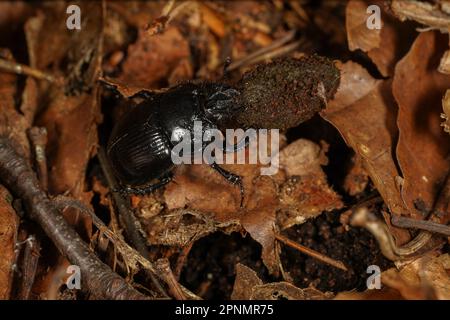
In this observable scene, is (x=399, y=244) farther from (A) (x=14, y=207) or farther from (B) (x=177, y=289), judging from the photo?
(A) (x=14, y=207)

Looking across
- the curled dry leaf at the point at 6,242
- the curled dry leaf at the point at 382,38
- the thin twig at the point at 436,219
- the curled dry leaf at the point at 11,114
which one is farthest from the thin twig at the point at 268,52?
the curled dry leaf at the point at 6,242

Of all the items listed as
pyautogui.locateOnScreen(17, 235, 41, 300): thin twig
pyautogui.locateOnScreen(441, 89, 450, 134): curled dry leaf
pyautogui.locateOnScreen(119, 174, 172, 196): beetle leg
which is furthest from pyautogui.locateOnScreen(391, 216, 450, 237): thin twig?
pyautogui.locateOnScreen(17, 235, 41, 300): thin twig

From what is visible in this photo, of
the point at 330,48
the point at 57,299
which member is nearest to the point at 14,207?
the point at 57,299

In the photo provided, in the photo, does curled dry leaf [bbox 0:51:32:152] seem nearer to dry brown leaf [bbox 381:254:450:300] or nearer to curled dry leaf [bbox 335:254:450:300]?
curled dry leaf [bbox 335:254:450:300]

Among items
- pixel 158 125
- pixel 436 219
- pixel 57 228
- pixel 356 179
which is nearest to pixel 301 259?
pixel 356 179

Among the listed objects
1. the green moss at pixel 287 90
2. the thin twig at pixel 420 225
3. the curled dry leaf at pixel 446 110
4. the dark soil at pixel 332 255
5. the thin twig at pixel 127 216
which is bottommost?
the dark soil at pixel 332 255

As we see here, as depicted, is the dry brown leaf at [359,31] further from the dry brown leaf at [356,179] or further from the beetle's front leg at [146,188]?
the beetle's front leg at [146,188]

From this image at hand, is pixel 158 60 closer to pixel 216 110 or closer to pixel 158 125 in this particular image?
Result: pixel 158 125
